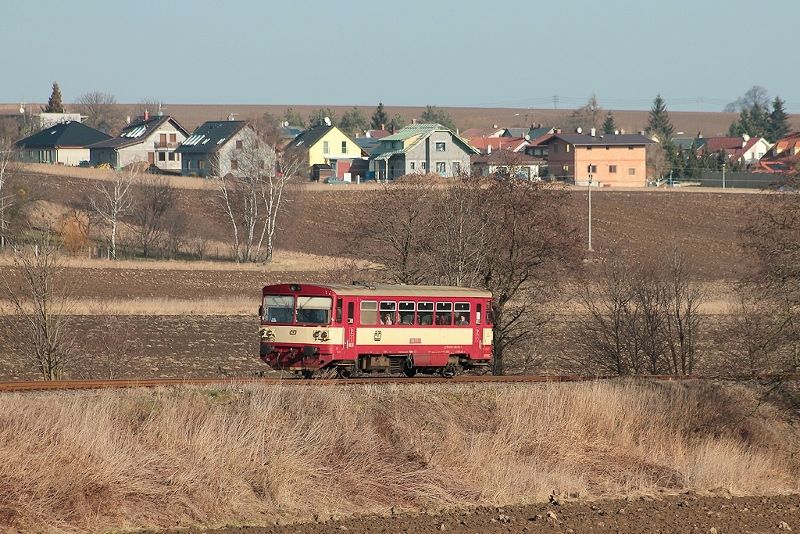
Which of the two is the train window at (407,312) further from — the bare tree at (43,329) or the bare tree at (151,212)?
the bare tree at (151,212)

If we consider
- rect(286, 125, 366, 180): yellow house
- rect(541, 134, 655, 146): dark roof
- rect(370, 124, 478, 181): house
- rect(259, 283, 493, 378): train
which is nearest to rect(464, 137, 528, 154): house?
rect(541, 134, 655, 146): dark roof

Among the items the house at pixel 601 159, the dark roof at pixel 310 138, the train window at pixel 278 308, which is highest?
the dark roof at pixel 310 138

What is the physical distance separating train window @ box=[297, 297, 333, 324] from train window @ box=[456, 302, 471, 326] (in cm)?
425

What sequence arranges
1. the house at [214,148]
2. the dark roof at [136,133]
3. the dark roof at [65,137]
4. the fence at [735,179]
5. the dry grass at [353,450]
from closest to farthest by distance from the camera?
the dry grass at [353,450], the house at [214,148], the dark roof at [136,133], the fence at [735,179], the dark roof at [65,137]

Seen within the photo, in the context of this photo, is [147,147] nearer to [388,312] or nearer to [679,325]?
[679,325]

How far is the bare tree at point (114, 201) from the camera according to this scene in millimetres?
79500

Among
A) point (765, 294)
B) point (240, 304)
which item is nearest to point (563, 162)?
point (240, 304)

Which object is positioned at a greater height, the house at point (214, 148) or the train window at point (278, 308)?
the house at point (214, 148)

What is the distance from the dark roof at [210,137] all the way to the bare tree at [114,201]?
20.4m

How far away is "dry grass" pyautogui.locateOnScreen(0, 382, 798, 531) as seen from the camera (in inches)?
731

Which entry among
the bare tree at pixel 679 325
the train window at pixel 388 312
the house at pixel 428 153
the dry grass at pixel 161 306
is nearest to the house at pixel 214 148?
the house at pixel 428 153

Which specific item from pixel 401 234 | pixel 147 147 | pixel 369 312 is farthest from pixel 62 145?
pixel 369 312

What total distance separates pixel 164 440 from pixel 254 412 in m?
2.03

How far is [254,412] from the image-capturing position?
21.8 meters
